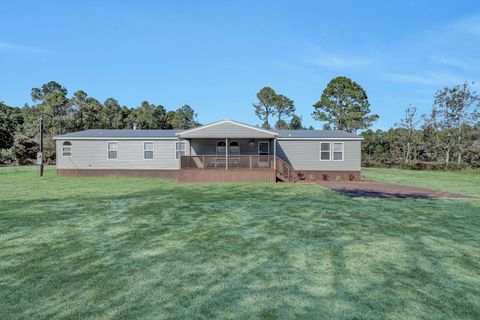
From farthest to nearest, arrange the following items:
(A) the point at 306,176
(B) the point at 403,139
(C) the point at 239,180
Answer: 1. (B) the point at 403,139
2. (A) the point at 306,176
3. (C) the point at 239,180

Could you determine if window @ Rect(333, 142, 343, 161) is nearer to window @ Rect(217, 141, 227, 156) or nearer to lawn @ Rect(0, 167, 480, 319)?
window @ Rect(217, 141, 227, 156)

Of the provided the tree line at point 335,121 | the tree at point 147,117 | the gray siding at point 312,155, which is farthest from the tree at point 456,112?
the tree at point 147,117

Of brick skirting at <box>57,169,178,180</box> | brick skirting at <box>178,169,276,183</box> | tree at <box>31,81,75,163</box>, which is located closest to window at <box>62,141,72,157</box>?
brick skirting at <box>57,169,178,180</box>

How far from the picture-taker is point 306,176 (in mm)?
20109

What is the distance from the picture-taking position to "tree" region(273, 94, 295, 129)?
5200cm

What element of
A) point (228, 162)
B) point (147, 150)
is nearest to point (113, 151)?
point (147, 150)

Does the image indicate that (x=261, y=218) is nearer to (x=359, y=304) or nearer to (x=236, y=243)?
(x=236, y=243)

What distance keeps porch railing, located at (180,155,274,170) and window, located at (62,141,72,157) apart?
9.27m

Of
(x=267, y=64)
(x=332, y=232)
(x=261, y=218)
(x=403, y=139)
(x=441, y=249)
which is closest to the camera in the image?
(x=441, y=249)

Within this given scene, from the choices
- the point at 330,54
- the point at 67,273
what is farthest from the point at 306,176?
the point at 67,273

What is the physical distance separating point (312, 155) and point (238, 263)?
54.5 feet

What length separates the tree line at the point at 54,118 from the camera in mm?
36781

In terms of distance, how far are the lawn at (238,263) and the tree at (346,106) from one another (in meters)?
36.5

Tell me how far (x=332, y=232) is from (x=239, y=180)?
37.8ft
